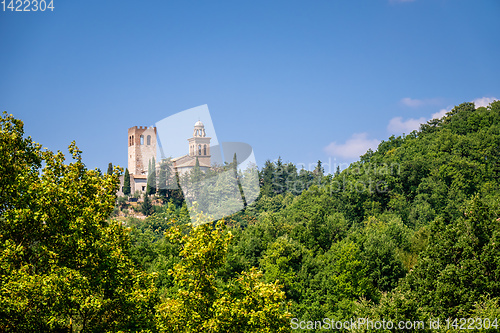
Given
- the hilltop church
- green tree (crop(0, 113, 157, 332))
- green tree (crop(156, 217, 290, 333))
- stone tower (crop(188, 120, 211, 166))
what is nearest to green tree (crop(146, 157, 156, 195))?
the hilltop church

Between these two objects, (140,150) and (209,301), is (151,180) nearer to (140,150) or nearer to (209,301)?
(140,150)

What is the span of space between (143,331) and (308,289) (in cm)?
2815

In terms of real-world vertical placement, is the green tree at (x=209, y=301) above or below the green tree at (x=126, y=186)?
below

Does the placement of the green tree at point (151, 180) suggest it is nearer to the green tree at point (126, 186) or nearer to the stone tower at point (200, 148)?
the green tree at point (126, 186)

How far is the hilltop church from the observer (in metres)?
119

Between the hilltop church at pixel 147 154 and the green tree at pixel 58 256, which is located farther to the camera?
the hilltop church at pixel 147 154

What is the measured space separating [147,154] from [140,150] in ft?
6.91

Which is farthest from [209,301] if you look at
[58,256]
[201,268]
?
→ [58,256]

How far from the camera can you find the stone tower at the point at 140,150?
134750mm

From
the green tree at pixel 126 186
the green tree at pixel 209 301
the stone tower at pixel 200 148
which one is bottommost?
the green tree at pixel 209 301

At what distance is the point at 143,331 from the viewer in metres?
14.6

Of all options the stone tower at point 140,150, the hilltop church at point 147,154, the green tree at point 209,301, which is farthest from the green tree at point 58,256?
the stone tower at point 140,150

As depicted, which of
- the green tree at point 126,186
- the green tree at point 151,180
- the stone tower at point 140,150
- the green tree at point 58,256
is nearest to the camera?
the green tree at point 58,256

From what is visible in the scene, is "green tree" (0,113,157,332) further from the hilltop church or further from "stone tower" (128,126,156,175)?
"stone tower" (128,126,156,175)
